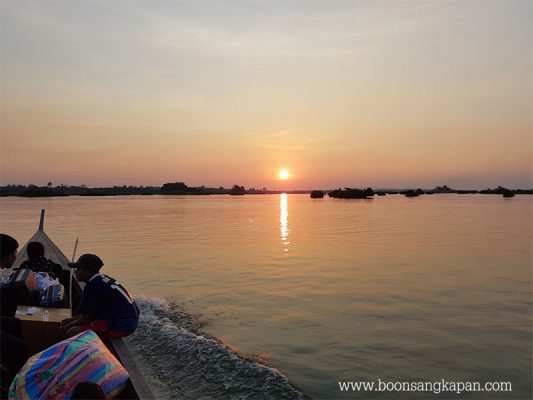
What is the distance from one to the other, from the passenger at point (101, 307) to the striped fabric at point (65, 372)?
2231mm

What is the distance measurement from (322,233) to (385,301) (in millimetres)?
22713

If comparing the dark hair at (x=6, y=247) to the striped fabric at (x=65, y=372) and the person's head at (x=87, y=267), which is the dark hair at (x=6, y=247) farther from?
the striped fabric at (x=65, y=372)

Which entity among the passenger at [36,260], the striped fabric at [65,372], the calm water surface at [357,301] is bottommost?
the calm water surface at [357,301]

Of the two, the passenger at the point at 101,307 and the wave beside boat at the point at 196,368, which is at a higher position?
the passenger at the point at 101,307

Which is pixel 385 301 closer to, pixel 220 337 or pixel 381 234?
pixel 220 337

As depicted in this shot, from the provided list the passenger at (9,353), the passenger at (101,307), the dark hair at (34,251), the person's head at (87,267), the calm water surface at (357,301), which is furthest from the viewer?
the dark hair at (34,251)

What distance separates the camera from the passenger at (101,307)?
694 cm

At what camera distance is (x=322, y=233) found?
37000 mm

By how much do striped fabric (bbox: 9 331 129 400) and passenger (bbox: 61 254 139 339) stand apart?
223cm

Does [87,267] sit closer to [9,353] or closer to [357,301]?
[9,353]

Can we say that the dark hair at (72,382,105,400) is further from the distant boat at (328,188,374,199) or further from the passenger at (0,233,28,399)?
the distant boat at (328,188,374,199)

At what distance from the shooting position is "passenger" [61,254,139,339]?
694 cm

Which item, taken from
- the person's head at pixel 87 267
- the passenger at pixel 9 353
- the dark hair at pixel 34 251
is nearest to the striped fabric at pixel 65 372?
the passenger at pixel 9 353

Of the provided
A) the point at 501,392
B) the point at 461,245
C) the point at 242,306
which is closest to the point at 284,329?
the point at 242,306
